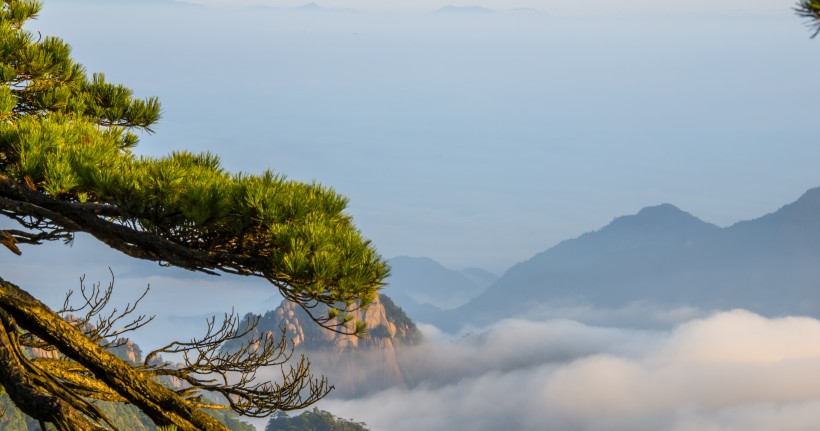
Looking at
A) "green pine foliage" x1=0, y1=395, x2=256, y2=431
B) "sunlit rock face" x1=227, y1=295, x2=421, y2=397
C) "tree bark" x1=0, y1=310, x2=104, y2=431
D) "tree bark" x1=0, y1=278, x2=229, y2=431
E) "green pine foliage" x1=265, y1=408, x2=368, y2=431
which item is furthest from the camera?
"sunlit rock face" x1=227, y1=295, x2=421, y2=397

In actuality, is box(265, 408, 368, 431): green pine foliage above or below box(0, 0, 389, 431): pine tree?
below

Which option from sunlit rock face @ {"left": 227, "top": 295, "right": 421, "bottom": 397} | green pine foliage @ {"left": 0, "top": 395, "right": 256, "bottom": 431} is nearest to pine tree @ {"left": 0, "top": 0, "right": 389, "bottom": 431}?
green pine foliage @ {"left": 0, "top": 395, "right": 256, "bottom": 431}

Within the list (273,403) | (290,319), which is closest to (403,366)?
(290,319)

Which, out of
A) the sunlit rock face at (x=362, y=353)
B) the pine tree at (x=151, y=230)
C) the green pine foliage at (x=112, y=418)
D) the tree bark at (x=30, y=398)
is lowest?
the green pine foliage at (x=112, y=418)

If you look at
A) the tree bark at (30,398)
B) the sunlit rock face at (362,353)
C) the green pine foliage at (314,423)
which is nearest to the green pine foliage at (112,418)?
the green pine foliage at (314,423)

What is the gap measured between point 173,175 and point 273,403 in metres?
2.58

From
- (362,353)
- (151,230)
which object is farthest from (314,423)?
(151,230)

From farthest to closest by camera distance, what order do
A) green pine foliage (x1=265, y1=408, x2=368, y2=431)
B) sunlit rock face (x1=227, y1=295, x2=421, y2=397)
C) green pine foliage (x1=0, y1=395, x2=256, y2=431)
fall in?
sunlit rock face (x1=227, y1=295, x2=421, y2=397) → green pine foliage (x1=265, y1=408, x2=368, y2=431) → green pine foliage (x1=0, y1=395, x2=256, y2=431)

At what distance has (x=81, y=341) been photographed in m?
4.89

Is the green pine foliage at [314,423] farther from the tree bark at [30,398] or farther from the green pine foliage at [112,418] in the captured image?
the tree bark at [30,398]

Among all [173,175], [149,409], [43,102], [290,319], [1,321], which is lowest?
[149,409]

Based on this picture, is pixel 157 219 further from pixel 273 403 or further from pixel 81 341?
pixel 273 403

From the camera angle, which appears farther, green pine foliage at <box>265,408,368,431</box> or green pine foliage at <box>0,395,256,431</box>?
green pine foliage at <box>265,408,368,431</box>

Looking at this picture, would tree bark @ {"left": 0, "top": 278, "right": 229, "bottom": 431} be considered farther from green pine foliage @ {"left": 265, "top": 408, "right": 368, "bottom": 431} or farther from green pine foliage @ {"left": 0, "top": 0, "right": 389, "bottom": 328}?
green pine foliage @ {"left": 265, "top": 408, "right": 368, "bottom": 431}
